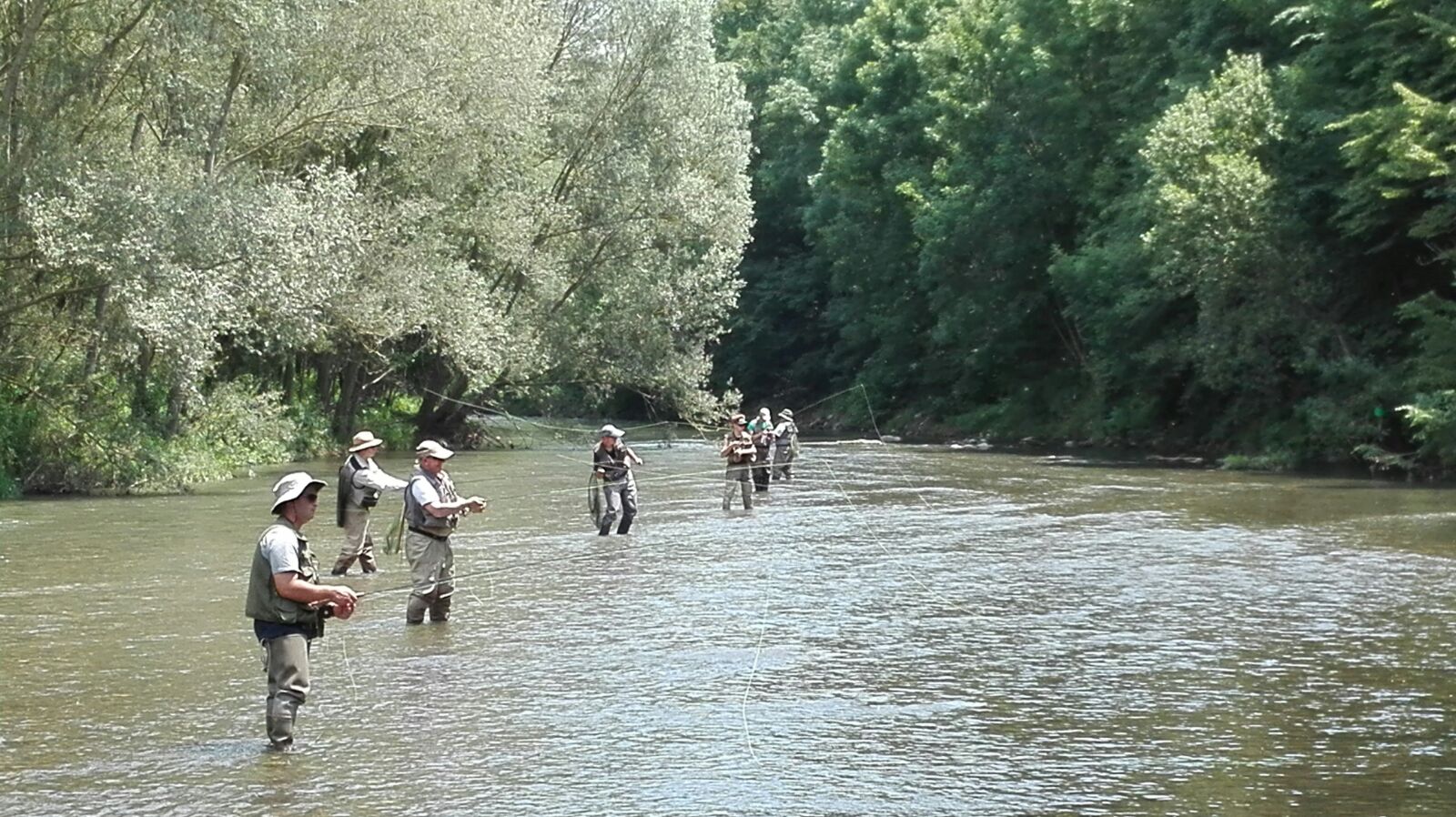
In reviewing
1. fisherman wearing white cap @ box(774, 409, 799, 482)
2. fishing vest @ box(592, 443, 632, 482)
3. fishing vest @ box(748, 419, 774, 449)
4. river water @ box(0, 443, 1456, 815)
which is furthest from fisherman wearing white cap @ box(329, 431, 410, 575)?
fisherman wearing white cap @ box(774, 409, 799, 482)

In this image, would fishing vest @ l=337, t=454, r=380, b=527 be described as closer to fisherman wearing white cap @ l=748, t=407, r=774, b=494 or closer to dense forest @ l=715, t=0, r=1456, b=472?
fisherman wearing white cap @ l=748, t=407, r=774, b=494

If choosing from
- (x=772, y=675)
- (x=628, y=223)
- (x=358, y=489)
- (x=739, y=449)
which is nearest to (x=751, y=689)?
(x=772, y=675)

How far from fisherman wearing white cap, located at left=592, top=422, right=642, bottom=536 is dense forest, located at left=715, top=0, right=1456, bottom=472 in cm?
1648

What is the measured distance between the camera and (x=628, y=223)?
4644 cm

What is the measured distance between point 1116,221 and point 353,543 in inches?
1336

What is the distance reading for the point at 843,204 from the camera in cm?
6456

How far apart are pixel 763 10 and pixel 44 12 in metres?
60.1

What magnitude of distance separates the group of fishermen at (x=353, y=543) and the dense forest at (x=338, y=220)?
8.57 metres

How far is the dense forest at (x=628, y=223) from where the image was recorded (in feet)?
96.2

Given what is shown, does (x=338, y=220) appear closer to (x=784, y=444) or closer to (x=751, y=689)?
(x=784, y=444)

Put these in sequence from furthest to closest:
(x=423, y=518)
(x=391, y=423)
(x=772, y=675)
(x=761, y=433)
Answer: (x=391, y=423) → (x=761, y=433) → (x=423, y=518) → (x=772, y=675)

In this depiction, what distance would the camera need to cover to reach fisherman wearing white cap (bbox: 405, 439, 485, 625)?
14.8 m

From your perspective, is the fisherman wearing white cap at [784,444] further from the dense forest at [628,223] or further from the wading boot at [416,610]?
the wading boot at [416,610]

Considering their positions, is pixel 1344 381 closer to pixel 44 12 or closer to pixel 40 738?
pixel 44 12
